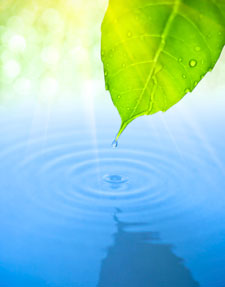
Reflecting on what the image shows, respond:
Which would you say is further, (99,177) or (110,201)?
(99,177)

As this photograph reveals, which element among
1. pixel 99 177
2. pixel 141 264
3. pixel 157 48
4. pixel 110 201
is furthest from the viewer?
pixel 99 177

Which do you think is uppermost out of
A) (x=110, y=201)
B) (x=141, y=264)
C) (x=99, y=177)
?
(x=99, y=177)

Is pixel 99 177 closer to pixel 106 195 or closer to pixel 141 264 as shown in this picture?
pixel 106 195

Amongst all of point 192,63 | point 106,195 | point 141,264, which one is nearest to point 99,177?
point 106,195

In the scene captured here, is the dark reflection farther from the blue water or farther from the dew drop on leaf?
the dew drop on leaf

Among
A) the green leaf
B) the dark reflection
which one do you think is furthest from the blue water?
the green leaf

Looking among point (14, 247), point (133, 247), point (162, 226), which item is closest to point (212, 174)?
point (162, 226)
